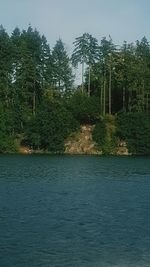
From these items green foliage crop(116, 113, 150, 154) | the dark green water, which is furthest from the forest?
the dark green water

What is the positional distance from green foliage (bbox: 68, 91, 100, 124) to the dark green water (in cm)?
5160

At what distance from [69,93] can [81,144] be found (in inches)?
882

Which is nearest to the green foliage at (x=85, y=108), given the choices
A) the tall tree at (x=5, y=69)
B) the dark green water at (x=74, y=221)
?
the tall tree at (x=5, y=69)

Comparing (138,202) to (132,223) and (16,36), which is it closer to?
(132,223)

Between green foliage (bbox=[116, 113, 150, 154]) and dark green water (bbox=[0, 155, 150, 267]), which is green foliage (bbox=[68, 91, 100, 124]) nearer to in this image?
green foliage (bbox=[116, 113, 150, 154])

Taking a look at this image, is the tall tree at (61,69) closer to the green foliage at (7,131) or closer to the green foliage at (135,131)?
the green foliage at (7,131)

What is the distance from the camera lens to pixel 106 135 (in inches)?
3930

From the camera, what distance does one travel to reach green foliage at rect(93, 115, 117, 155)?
99.2 m

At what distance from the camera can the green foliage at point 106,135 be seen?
99.2m

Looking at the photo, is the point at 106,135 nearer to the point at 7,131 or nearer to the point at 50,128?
the point at 50,128

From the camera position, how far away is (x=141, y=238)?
2488 centimetres

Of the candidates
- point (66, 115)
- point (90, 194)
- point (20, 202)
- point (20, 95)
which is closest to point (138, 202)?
point (90, 194)

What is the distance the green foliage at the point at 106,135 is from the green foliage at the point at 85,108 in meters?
2.69

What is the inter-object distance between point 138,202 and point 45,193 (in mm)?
7711
